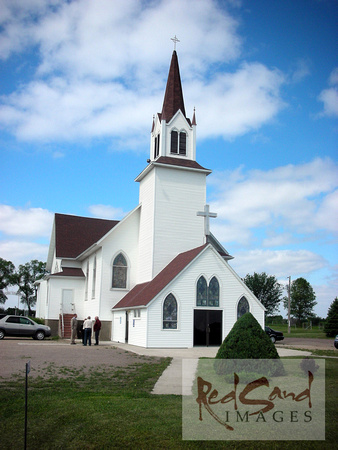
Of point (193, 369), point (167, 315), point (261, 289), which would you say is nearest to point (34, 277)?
point (261, 289)

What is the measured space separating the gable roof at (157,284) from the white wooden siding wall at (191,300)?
42 centimetres

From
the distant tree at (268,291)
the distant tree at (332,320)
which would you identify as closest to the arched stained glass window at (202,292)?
the distant tree at (332,320)

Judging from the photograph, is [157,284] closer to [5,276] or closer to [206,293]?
[206,293]

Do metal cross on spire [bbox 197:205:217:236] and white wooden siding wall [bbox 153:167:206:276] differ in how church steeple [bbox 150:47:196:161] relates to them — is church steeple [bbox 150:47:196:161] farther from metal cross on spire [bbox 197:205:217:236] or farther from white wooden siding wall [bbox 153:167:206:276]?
metal cross on spire [bbox 197:205:217:236]

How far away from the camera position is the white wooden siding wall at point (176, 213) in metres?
32.7

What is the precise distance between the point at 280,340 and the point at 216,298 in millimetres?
11256

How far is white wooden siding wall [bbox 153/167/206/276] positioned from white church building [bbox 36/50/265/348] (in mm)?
72

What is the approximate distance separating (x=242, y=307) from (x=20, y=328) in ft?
50.6

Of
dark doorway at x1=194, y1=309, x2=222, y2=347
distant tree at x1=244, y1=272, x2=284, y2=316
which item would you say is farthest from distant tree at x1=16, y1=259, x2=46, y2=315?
dark doorway at x1=194, y1=309, x2=222, y2=347

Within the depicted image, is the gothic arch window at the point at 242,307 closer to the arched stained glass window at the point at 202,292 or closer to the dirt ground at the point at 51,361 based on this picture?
the arched stained glass window at the point at 202,292

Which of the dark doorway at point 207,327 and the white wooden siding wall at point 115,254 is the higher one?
the white wooden siding wall at point 115,254

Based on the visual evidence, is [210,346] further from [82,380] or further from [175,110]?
[175,110]

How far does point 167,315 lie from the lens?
89.5 ft

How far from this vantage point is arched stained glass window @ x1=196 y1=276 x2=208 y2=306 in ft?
92.1
